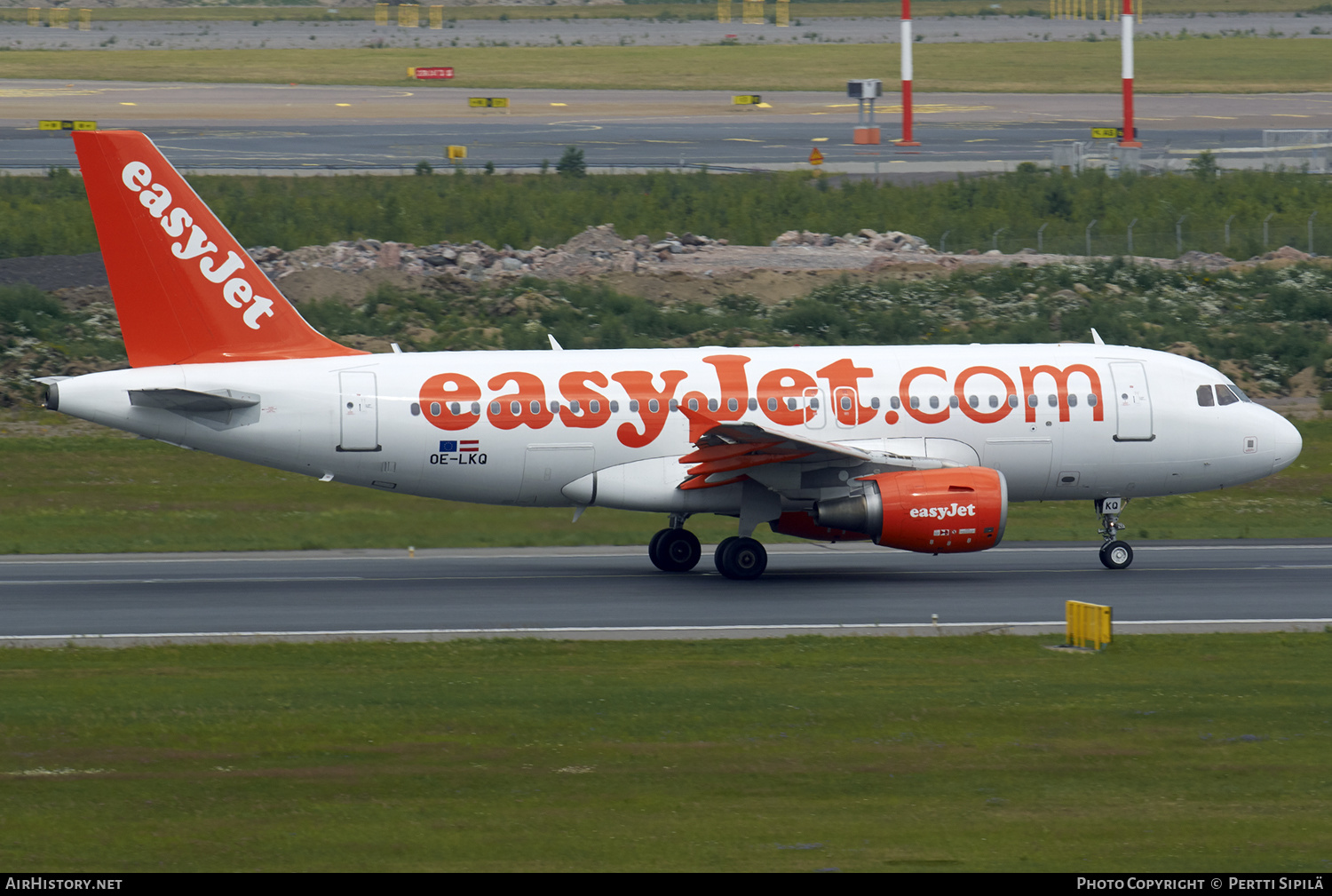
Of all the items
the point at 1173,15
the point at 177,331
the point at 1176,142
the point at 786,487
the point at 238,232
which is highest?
the point at 1173,15

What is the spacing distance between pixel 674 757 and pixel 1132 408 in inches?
660

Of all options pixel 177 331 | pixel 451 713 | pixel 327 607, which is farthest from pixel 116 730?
pixel 177 331

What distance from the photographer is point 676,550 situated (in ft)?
109

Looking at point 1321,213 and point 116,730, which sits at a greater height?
point 1321,213

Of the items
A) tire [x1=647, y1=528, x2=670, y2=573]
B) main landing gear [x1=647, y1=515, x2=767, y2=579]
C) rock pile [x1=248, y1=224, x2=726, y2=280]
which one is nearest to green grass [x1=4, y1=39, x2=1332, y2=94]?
rock pile [x1=248, y1=224, x2=726, y2=280]

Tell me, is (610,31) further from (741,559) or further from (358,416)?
(741,559)

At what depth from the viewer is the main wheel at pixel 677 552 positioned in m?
33.2

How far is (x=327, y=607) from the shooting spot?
97.0 feet

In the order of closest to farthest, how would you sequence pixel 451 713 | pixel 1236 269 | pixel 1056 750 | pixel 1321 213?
pixel 1056 750, pixel 451 713, pixel 1236 269, pixel 1321 213

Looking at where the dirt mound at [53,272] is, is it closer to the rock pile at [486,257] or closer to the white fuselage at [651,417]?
the rock pile at [486,257]

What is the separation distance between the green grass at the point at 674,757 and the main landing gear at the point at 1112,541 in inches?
269

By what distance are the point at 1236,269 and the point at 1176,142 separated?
2931 cm

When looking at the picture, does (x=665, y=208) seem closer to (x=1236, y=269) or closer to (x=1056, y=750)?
(x=1236, y=269)

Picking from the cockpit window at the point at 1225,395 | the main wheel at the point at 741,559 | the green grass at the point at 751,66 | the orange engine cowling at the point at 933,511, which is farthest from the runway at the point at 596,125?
the orange engine cowling at the point at 933,511
